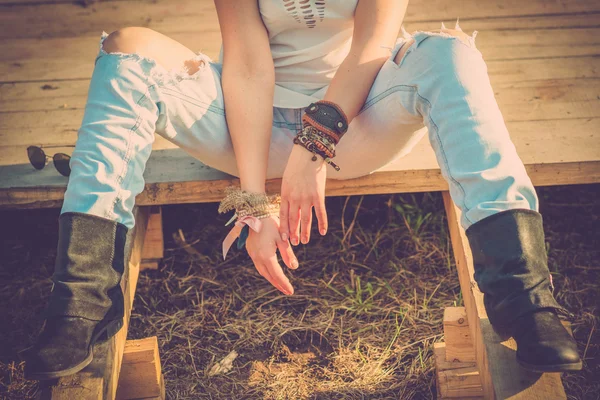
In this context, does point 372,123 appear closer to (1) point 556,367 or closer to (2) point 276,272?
(2) point 276,272

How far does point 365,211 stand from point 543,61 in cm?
86

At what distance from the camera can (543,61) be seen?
2389 mm

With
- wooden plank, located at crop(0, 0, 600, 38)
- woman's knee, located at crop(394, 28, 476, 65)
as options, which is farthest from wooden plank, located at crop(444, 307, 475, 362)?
wooden plank, located at crop(0, 0, 600, 38)

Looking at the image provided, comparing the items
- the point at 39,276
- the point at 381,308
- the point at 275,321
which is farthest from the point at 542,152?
the point at 39,276

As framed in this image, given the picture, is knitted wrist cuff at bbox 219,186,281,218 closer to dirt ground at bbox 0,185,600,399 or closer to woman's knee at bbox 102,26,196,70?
woman's knee at bbox 102,26,196,70

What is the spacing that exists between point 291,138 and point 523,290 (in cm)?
75

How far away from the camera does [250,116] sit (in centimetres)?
160

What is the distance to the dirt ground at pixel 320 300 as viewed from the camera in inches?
72.1

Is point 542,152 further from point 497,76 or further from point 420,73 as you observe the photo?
point 420,73

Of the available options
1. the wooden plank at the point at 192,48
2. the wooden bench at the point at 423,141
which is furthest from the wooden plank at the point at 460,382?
the wooden plank at the point at 192,48

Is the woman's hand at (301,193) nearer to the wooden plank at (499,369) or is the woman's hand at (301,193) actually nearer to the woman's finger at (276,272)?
the woman's finger at (276,272)

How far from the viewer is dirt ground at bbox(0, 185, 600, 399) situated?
1.83m

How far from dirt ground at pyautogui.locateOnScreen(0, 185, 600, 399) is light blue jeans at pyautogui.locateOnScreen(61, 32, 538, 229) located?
618 millimetres

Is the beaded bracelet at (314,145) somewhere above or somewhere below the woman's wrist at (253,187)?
above
